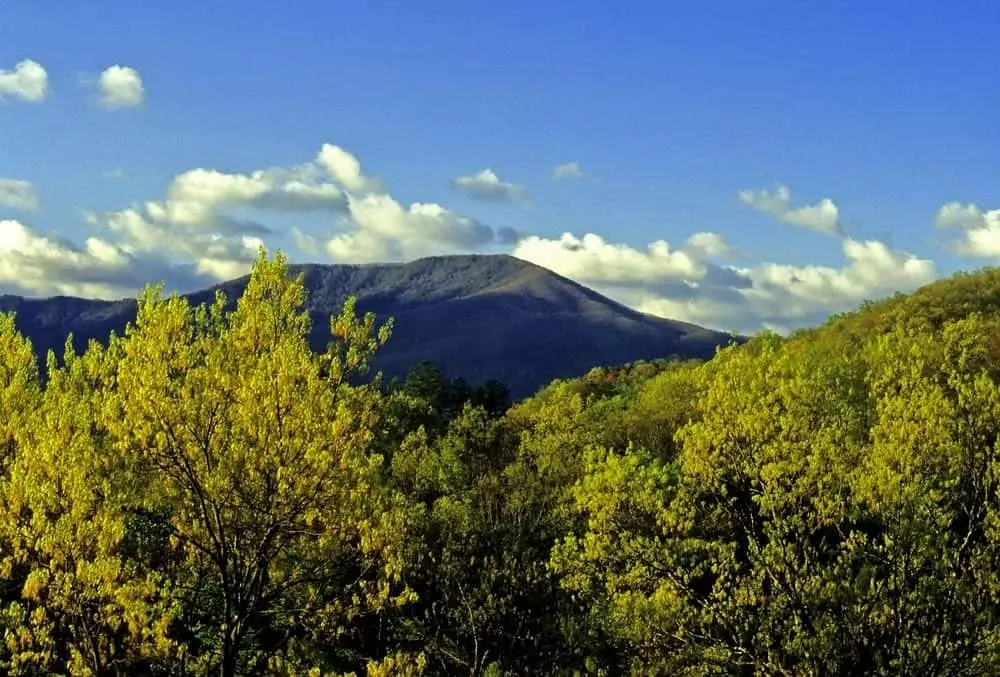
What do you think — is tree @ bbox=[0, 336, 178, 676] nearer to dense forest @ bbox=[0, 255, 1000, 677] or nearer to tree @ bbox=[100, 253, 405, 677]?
dense forest @ bbox=[0, 255, 1000, 677]

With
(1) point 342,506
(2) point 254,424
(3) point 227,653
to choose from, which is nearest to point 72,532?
(3) point 227,653

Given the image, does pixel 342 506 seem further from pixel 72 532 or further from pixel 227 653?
pixel 72 532

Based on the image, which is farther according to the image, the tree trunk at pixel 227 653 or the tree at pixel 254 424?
the tree at pixel 254 424

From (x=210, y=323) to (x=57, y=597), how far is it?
659cm

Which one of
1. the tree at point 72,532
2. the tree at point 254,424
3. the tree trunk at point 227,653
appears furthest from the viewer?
the tree at point 254,424

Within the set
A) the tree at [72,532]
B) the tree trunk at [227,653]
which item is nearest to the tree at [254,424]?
the tree trunk at [227,653]

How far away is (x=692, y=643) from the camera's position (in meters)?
27.7

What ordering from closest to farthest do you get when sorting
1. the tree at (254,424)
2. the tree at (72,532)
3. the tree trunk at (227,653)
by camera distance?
the tree at (72,532) → the tree trunk at (227,653) → the tree at (254,424)

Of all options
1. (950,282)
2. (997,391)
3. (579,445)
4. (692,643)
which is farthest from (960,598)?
(950,282)

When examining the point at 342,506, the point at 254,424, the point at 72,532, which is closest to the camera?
the point at 72,532

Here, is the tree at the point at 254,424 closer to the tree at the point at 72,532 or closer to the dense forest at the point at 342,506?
the dense forest at the point at 342,506

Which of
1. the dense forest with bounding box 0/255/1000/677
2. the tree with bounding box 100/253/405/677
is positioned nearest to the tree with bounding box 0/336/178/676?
the dense forest with bounding box 0/255/1000/677

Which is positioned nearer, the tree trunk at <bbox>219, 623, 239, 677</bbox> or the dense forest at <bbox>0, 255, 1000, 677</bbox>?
the tree trunk at <bbox>219, 623, 239, 677</bbox>

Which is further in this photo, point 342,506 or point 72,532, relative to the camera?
point 342,506
